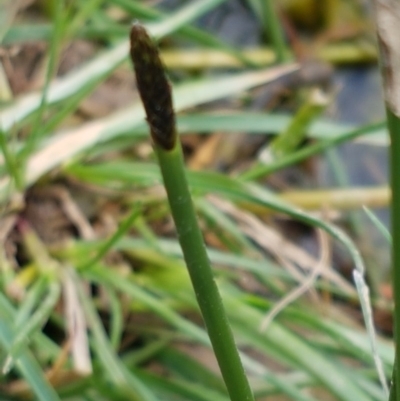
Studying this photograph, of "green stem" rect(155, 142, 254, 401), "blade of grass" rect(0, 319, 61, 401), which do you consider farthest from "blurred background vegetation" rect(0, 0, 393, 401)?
"green stem" rect(155, 142, 254, 401)

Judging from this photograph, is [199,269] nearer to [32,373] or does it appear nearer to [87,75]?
[32,373]

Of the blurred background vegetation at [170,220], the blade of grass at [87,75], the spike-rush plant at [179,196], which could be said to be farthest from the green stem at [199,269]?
the blade of grass at [87,75]

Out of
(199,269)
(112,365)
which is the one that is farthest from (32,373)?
(199,269)

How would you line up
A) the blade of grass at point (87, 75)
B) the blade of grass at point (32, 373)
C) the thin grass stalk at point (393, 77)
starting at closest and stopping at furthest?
the thin grass stalk at point (393, 77) < the blade of grass at point (32, 373) < the blade of grass at point (87, 75)

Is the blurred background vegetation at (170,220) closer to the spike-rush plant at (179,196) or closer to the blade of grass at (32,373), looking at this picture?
the blade of grass at (32,373)

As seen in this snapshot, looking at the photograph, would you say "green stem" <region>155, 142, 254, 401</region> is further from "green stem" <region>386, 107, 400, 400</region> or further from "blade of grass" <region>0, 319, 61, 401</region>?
"blade of grass" <region>0, 319, 61, 401</region>

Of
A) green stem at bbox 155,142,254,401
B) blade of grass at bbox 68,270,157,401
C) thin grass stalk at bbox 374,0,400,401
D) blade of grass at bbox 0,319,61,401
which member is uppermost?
thin grass stalk at bbox 374,0,400,401
